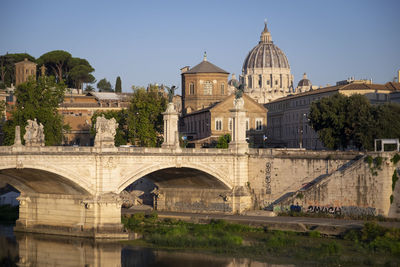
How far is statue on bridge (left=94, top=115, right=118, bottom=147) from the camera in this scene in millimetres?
58281

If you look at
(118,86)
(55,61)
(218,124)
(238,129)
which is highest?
(55,61)

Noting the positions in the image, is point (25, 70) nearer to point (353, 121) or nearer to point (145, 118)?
point (145, 118)

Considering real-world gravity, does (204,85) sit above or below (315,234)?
above

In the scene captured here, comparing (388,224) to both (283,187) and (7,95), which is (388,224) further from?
(7,95)

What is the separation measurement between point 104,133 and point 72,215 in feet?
20.5

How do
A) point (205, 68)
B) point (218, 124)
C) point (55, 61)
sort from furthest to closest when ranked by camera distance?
point (55, 61) → point (205, 68) → point (218, 124)

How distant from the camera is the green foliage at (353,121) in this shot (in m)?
69.6

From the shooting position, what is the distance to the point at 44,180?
193ft

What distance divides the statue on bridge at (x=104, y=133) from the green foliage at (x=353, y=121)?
2162 centimetres

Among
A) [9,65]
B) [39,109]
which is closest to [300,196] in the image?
[39,109]

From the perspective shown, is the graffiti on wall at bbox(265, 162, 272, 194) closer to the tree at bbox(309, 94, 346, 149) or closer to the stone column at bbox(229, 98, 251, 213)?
the stone column at bbox(229, 98, 251, 213)

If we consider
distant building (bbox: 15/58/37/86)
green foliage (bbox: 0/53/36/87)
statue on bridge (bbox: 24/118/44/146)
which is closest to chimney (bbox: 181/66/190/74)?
distant building (bbox: 15/58/37/86)

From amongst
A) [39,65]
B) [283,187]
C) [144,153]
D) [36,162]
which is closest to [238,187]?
[283,187]

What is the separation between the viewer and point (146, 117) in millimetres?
92688
